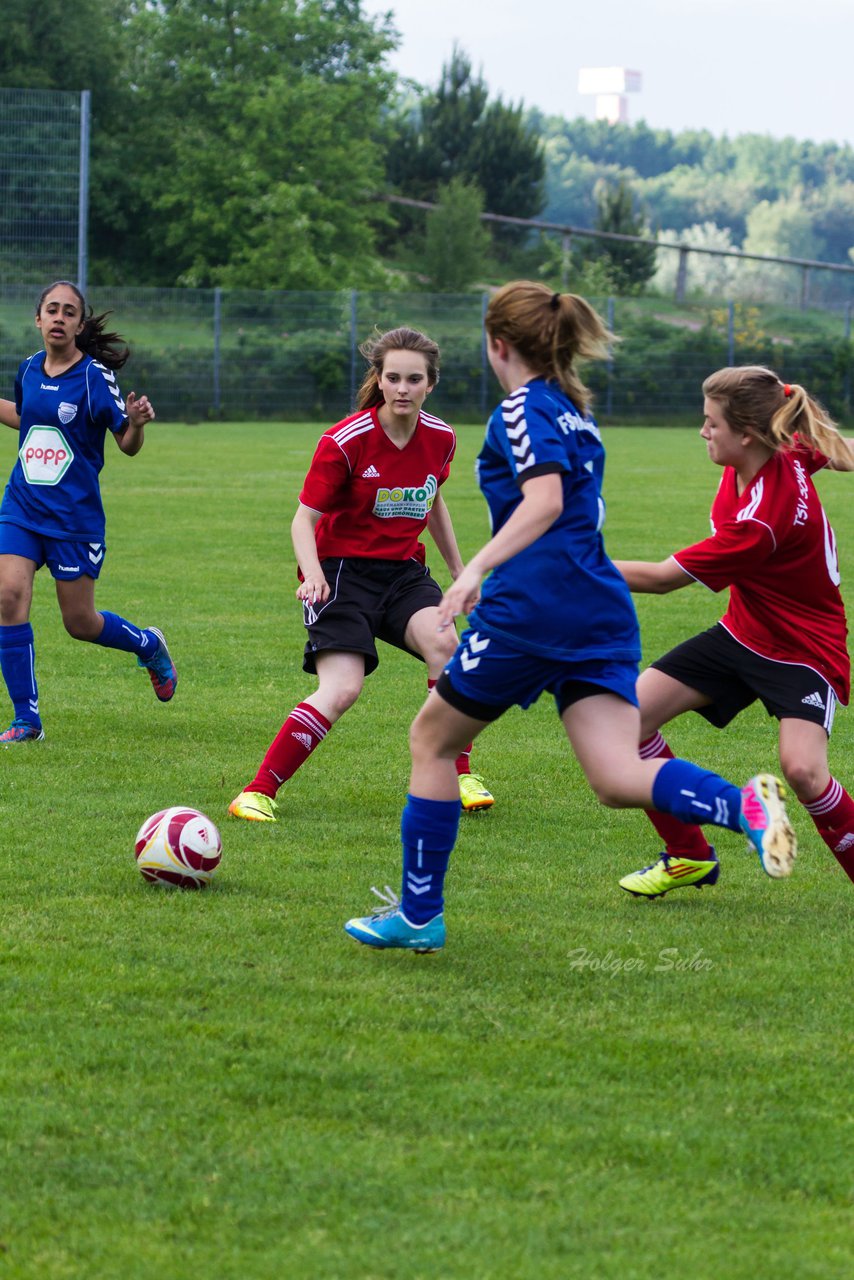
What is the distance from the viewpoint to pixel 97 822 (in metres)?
5.83

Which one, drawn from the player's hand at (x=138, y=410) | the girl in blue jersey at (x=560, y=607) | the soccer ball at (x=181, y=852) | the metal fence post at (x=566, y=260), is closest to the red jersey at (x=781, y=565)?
the girl in blue jersey at (x=560, y=607)

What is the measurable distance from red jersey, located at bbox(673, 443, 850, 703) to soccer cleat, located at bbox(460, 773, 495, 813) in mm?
1523

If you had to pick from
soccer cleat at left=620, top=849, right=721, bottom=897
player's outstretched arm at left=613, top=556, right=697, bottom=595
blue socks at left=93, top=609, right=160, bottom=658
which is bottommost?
blue socks at left=93, top=609, right=160, bottom=658

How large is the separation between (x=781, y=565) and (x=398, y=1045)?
1940mm

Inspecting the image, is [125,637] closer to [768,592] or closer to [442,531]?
[442,531]

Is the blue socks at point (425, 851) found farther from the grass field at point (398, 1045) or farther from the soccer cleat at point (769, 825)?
the soccer cleat at point (769, 825)

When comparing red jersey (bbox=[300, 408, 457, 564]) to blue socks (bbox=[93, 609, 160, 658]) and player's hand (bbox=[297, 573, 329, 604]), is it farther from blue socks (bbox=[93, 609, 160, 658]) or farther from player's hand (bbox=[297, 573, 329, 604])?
blue socks (bbox=[93, 609, 160, 658])

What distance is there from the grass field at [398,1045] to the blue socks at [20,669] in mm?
217

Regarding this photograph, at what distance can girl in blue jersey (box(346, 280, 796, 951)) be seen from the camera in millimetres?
3984

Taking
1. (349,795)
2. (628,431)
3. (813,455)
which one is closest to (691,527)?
(349,795)

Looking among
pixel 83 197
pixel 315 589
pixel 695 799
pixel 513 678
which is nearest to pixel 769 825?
pixel 695 799

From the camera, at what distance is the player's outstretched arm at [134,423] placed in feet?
22.9

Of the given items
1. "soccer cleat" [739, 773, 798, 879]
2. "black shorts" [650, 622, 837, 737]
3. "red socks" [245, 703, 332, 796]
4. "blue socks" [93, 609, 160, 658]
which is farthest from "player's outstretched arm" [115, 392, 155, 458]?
"soccer cleat" [739, 773, 798, 879]

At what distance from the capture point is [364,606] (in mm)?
6066
